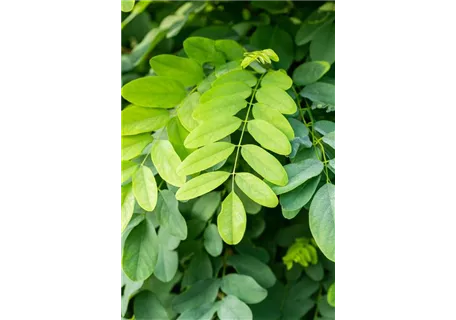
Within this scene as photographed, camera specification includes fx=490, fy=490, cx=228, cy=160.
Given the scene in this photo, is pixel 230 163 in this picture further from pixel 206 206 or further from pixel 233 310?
pixel 233 310

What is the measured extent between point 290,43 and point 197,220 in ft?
1.32

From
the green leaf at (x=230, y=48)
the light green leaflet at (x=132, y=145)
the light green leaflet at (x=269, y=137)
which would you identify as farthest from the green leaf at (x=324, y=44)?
the light green leaflet at (x=132, y=145)

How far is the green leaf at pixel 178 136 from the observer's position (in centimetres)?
77

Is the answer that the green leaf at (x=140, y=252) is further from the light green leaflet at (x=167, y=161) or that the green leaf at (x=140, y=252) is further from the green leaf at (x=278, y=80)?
the green leaf at (x=278, y=80)

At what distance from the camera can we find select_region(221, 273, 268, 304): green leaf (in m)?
0.85

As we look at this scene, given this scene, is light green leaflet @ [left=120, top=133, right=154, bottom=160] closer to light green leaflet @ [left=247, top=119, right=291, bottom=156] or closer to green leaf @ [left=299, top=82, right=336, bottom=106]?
light green leaflet @ [left=247, top=119, right=291, bottom=156]

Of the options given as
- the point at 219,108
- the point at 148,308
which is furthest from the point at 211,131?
the point at 148,308

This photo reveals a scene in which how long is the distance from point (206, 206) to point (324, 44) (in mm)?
383

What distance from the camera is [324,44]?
0.94 meters

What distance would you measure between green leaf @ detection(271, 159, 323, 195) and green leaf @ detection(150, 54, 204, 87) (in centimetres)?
24

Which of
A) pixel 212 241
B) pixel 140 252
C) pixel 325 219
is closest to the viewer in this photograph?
pixel 325 219

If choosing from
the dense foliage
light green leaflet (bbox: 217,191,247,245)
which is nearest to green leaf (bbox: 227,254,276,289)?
the dense foliage
